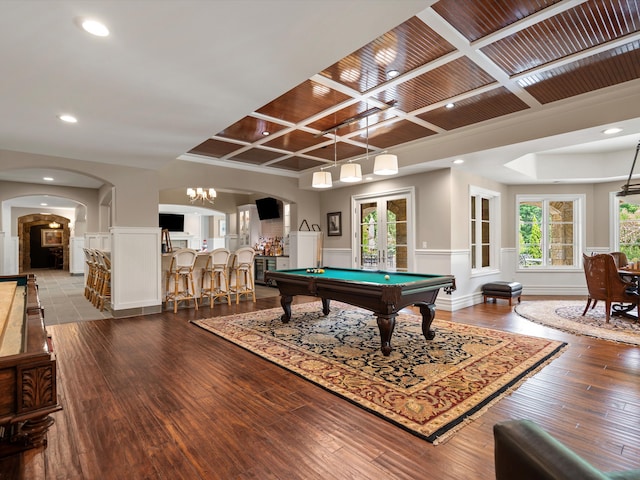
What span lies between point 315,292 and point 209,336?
5.03 ft

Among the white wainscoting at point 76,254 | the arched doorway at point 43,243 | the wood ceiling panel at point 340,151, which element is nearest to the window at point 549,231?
the wood ceiling panel at point 340,151

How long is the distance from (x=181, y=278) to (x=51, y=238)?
1469cm

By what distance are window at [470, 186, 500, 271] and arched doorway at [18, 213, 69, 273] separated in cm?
1721

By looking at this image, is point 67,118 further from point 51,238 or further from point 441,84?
point 51,238

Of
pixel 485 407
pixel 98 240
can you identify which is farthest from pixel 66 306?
pixel 485 407

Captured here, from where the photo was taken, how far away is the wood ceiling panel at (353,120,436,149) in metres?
4.87

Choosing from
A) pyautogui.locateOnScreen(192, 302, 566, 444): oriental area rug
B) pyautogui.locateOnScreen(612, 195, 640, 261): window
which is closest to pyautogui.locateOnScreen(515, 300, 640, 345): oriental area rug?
pyautogui.locateOnScreen(192, 302, 566, 444): oriental area rug

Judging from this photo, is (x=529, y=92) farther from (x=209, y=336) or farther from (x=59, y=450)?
A: (x=59, y=450)

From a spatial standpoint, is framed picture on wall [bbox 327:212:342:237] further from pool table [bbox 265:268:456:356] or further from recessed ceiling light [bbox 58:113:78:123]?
recessed ceiling light [bbox 58:113:78:123]

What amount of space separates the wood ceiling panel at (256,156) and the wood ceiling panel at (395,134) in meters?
1.71

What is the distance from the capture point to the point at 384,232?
7.13 meters

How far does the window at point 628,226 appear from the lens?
7125 mm

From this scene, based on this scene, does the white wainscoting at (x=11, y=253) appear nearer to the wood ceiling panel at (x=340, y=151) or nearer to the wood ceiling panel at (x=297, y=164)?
the wood ceiling panel at (x=297, y=164)

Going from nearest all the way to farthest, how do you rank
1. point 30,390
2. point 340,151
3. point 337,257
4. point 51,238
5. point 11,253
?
point 30,390 < point 340,151 < point 337,257 < point 11,253 < point 51,238
